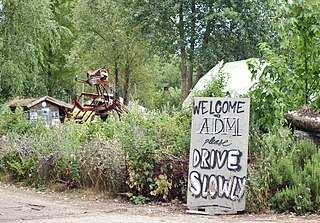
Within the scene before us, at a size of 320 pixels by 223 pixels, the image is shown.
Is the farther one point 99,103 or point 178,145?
point 99,103

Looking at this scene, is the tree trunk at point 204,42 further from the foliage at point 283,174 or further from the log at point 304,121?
the foliage at point 283,174

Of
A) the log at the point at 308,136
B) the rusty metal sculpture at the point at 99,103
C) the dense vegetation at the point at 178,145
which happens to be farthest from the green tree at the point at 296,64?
the rusty metal sculpture at the point at 99,103

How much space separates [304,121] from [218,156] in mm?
2063

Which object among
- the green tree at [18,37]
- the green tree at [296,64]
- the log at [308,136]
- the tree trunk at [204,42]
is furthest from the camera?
the tree trunk at [204,42]

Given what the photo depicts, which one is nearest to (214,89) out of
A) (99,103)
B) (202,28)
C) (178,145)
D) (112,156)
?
(178,145)

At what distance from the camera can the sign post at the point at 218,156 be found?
8.71 m

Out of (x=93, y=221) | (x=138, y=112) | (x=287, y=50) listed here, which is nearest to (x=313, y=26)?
(x=287, y=50)

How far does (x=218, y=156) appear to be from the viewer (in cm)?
895

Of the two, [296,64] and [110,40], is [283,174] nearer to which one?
[296,64]

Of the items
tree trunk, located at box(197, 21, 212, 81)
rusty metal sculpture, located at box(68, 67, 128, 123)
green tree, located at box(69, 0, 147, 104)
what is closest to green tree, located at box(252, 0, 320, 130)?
rusty metal sculpture, located at box(68, 67, 128, 123)

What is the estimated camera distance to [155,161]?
9.62m

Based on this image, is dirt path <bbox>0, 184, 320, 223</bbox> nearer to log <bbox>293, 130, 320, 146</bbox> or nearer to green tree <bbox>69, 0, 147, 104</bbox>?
log <bbox>293, 130, 320, 146</bbox>

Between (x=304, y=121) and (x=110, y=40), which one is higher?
(x=110, y=40)

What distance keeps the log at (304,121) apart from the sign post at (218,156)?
1464 millimetres
